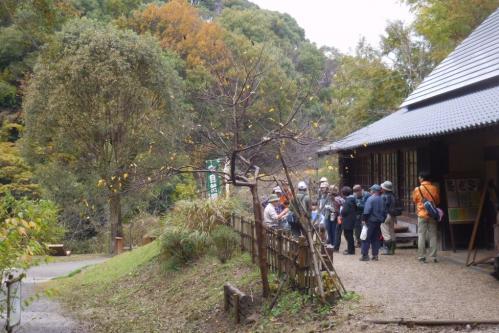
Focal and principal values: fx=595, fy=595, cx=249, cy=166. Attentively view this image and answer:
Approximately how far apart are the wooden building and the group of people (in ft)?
3.21

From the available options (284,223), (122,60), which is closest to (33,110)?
(122,60)

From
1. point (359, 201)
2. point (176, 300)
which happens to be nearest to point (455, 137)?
point (359, 201)

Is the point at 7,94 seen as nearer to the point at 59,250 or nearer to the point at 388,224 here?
the point at 59,250

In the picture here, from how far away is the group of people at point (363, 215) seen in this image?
1225 centimetres

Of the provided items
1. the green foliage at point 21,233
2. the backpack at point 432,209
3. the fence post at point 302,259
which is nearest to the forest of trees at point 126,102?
the backpack at point 432,209

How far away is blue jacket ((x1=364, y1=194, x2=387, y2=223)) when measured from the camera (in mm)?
12500

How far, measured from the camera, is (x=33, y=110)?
1033 inches

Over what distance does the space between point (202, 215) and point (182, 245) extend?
0.89 meters

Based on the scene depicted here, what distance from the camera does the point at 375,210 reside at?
41.2ft

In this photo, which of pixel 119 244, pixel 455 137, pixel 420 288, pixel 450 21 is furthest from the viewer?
pixel 450 21

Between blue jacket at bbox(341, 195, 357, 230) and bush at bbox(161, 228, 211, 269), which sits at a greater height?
blue jacket at bbox(341, 195, 357, 230)

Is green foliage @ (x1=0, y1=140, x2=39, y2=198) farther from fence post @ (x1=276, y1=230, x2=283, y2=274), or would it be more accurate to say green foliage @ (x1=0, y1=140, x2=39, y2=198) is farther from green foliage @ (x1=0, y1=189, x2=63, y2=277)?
green foliage @ (x1=0, y1=189, x2=63, y2=277)

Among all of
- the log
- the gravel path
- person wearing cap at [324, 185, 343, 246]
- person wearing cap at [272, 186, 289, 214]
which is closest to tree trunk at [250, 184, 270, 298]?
the gravel path

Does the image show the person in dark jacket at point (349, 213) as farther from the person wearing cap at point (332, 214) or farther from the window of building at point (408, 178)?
the window of building at point (408, 178)
